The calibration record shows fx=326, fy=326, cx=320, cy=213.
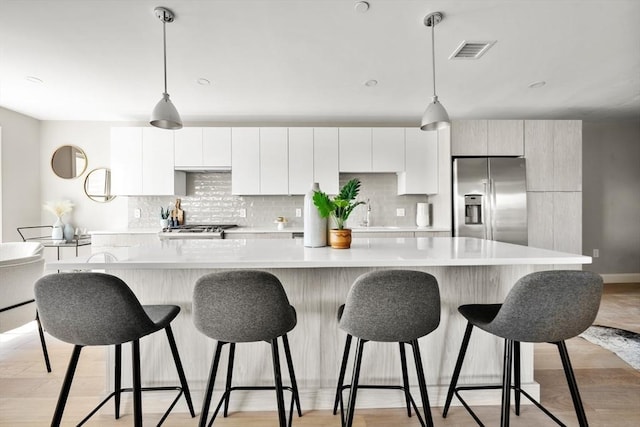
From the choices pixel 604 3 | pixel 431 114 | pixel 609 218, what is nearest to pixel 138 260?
pixel 431 114

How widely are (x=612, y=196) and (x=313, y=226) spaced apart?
5316mm

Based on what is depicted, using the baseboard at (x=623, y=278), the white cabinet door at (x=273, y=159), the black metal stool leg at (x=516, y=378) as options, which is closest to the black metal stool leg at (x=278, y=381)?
the black metal stool leg at (x=516, y=378)

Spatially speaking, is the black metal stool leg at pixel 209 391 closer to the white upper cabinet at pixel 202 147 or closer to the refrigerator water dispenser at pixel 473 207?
the white upper cabinet at pixel 202 147

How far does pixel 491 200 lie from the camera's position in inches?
153

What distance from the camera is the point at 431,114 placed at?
2334 mm

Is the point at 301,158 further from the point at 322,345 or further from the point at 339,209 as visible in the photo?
the point at 322,345

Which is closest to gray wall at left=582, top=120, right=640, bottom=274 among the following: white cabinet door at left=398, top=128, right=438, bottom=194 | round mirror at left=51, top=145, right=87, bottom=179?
white cabinet door at left=398, top=128, right=438, bottom=194

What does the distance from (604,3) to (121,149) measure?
478cm

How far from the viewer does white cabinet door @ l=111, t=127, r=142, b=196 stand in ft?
13.4

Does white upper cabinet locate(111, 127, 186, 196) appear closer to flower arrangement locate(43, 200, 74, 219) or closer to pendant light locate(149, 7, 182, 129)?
flower arrangement locate(43, 200, 74, 219)

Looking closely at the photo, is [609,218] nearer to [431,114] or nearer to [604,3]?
[604,3]

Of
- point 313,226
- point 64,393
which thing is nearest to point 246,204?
point 313,226

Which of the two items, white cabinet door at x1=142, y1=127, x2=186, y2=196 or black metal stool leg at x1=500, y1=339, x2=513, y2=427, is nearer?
black metal stool leg at x1=500, y1=339, x2=513, y2=427

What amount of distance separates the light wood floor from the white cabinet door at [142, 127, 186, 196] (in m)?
1.99
